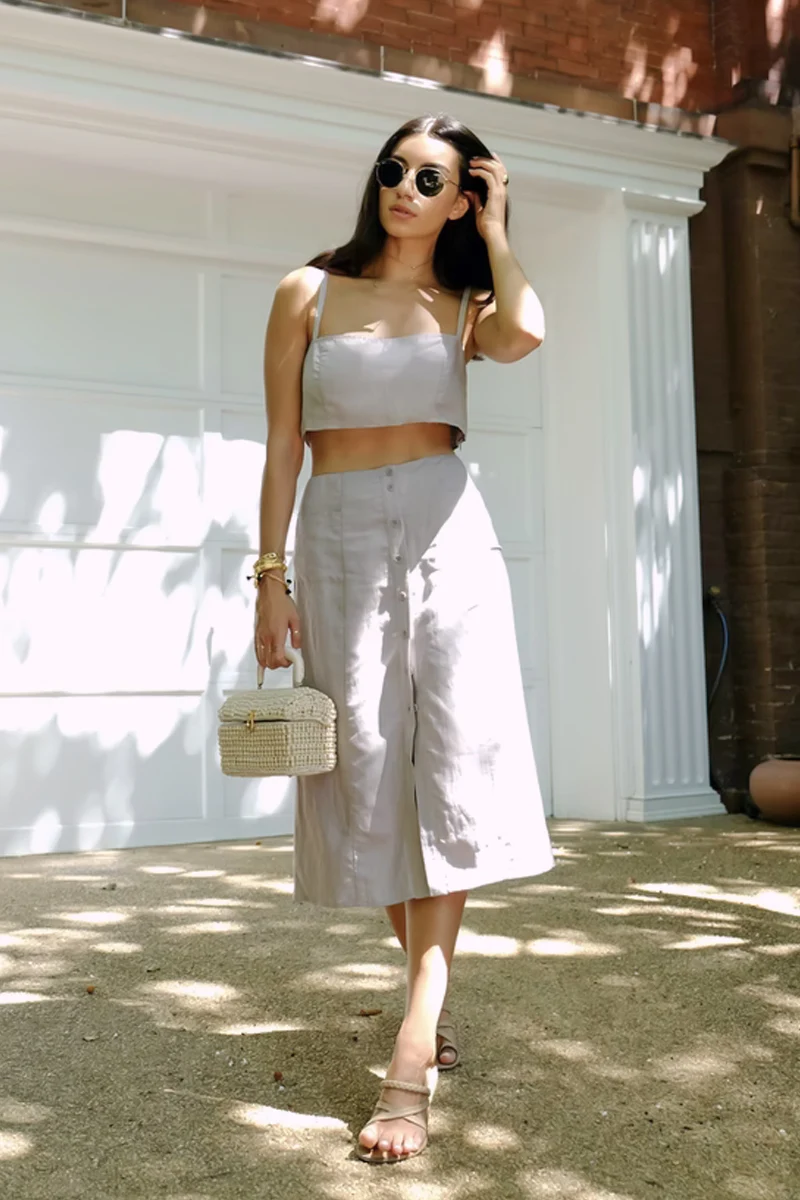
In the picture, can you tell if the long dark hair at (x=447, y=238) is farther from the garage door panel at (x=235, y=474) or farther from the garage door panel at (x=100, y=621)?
the garage door panel at (x=235, y=474)

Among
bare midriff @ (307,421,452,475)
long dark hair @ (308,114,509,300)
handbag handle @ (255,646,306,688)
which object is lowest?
handbag handle @ (255,646,306,688)

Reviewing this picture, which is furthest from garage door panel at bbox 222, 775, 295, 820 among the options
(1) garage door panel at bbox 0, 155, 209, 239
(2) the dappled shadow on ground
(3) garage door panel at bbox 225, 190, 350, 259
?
(1) garage door panel at bbox 0, 155, 209, 239

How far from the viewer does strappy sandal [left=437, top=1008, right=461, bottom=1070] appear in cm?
250

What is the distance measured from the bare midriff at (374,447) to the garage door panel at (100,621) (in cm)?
354

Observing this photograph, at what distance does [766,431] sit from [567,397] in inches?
42.0

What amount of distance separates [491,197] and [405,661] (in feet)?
3.02

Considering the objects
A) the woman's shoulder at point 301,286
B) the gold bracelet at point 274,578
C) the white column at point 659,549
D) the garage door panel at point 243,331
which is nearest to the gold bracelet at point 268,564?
the gold bracelet at point 274,578

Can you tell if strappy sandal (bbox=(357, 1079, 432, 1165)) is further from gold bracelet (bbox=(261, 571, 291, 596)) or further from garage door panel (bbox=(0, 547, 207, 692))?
garage door panel (bbox=(0, 547, 207, 692))

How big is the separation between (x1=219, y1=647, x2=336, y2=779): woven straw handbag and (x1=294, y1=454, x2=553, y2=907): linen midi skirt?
0.07 metres

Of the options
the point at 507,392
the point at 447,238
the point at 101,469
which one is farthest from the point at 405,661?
the point at 507,392

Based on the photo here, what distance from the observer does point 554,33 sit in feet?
21.4

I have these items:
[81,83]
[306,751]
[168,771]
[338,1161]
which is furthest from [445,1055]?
[81,83]

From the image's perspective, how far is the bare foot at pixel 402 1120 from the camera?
2.04 m

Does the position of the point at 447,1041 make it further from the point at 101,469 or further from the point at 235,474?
the point at 235,474
